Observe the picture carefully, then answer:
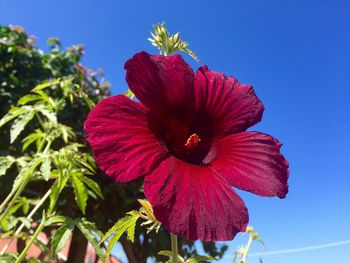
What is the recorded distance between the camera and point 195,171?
0.62 meters

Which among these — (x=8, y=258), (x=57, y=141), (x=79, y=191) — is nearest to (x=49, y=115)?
(x=79, y=191)

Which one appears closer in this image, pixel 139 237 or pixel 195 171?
pixel 195 171

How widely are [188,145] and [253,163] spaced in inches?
4.7

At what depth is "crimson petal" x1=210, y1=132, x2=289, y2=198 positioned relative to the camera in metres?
0.64

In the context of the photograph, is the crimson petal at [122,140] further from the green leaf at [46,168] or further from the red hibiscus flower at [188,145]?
the green leaf at [46,168]

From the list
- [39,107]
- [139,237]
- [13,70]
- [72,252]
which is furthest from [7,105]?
[39,107]

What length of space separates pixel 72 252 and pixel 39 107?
250 centimetres

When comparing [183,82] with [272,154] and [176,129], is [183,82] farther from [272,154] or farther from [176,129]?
[272,154]

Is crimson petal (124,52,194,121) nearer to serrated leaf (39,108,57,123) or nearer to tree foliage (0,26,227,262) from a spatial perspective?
serrated leaf (39,108,57,123)

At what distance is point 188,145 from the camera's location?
0.71 metres

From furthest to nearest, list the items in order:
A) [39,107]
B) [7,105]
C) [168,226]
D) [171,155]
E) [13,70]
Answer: [13,70] → [7,105] → [39,107] → [171,155] → [168,226]

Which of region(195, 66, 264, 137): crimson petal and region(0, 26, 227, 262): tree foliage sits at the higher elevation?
region(0, 26, 227, 262): tree foliage

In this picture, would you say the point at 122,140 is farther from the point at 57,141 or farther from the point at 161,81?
the point at 57,141

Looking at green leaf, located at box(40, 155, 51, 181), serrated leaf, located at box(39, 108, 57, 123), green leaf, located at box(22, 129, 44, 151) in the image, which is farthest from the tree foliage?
green leaf, located at box(40, 155, 51, 181)
